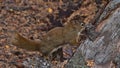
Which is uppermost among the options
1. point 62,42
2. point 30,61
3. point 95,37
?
point 95,37

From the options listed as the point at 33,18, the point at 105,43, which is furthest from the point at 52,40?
the point at 33,18

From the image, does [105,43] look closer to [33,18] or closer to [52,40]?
[52,40]

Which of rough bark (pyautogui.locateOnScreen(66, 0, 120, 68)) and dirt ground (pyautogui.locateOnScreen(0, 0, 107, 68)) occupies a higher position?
rough bark (pyautogui.locateOnScreen(66, 0, 120, 68))

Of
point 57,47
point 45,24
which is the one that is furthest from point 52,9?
point 57,47

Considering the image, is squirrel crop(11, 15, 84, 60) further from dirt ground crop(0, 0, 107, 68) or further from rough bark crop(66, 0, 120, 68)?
rough bark crop(66, 0, 120, 68)

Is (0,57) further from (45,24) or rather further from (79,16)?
(79,16)

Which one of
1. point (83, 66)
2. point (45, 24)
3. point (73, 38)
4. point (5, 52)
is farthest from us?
point (45, 24)

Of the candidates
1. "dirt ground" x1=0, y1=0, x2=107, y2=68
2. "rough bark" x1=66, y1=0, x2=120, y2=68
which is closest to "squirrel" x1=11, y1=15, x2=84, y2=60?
"dirt ground" x1=0, y1=0, x2=107, y2=68
